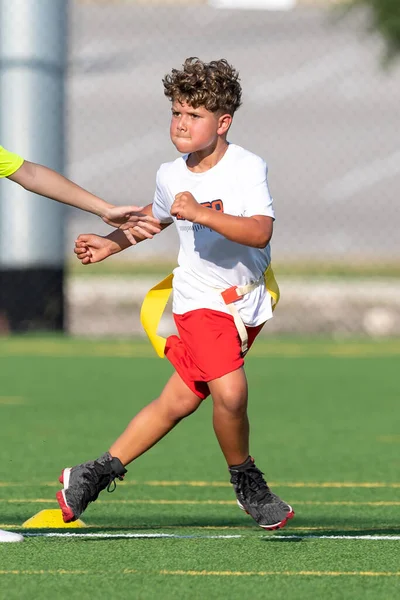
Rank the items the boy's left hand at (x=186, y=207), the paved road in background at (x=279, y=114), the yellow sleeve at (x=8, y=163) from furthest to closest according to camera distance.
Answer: the paved road in background at (x=279, y=114) → the yellow sleeve at (x=8, y=163) → the boy's left hand at (x=186, y=207)

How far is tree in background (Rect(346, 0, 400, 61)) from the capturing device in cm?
2608

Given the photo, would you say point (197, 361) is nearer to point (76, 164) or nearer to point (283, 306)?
point (283, 306)

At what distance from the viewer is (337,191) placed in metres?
31.3

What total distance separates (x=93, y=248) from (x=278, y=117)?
27511 millimetres

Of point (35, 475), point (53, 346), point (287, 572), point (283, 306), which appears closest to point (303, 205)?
point (283, 306)

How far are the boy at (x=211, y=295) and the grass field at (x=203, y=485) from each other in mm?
221

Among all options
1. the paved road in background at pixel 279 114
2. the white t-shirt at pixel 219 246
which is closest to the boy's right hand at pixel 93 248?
the white t-shirt at pixel 219 246

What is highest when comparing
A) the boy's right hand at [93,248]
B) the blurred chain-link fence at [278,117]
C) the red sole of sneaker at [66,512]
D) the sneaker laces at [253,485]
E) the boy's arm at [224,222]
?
the blurred chain-link fence at [278,117]

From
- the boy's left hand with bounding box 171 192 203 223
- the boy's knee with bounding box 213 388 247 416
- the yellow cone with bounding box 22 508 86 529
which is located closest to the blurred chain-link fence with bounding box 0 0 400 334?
the yellow cone with bounding box 22 508 86 529

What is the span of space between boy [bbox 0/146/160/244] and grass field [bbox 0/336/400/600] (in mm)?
1114

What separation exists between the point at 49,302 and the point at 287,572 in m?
9.62

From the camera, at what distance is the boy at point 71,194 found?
5.41 m

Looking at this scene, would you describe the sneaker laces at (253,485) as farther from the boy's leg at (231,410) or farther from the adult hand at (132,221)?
the adult hand at (132,221)

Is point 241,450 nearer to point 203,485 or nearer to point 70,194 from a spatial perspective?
point 70,194
